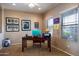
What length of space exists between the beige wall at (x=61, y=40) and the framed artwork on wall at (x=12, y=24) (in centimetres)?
72

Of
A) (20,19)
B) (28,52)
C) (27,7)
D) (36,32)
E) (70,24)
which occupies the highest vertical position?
(27,7)

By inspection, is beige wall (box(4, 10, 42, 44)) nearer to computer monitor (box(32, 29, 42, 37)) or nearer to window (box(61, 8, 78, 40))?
computer monitor (box(32, 29, 42, 37))

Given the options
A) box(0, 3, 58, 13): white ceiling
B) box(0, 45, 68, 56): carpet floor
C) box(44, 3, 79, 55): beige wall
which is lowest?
box(0, 45, 68, 56): carpet floor

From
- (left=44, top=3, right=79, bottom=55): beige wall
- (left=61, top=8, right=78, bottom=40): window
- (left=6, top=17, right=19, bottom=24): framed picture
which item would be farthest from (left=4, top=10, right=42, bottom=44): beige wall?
(left=61, top=8, right=78, bottom=40): window

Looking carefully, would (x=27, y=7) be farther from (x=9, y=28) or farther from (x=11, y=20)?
(x=9, y=28)

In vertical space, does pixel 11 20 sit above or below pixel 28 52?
above

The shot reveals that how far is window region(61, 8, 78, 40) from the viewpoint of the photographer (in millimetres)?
2500

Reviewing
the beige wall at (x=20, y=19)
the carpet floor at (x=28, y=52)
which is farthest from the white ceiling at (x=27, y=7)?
the carpet floor at (x=28, y=52)

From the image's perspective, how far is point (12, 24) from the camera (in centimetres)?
259

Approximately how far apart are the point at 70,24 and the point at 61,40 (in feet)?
1.42

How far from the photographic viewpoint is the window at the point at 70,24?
250cm

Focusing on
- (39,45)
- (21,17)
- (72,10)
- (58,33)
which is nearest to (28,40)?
(39,45)

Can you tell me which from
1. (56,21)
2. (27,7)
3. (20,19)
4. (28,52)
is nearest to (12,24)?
(20,19)

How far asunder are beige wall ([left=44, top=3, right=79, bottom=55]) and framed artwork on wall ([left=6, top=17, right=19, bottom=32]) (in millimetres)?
718
